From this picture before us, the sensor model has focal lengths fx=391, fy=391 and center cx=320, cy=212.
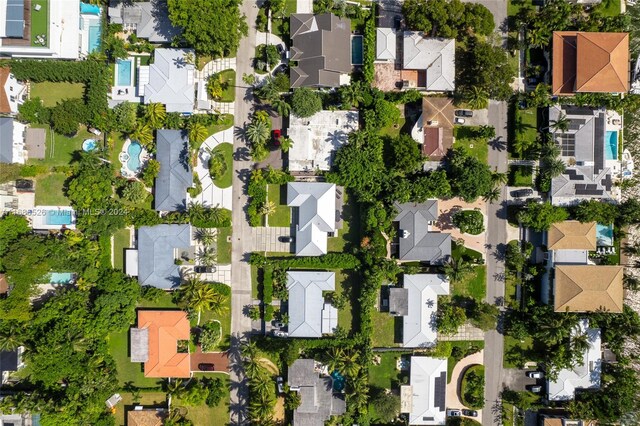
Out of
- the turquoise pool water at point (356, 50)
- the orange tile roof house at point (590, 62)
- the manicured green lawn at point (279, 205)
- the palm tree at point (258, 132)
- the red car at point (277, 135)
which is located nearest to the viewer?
the orange tile roof house at point (590, 62)

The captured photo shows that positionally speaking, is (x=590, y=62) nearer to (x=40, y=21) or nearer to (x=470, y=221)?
(x=470, y=221)

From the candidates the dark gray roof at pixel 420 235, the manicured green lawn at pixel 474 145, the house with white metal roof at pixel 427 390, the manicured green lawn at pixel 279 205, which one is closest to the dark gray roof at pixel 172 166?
the manicured green lawn at pixel 279 205

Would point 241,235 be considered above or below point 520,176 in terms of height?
below

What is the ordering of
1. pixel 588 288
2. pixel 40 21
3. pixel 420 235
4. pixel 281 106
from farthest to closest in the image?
pixel 420 235, pixel 281 106, pixel 588 288, pixel 40 21

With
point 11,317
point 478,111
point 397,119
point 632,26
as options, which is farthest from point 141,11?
point 632,26

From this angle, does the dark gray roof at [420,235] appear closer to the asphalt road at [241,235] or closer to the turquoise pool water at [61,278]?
the asphalt road at [241,235]

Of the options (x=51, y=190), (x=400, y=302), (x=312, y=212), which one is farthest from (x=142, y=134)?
(x=400, y=302)

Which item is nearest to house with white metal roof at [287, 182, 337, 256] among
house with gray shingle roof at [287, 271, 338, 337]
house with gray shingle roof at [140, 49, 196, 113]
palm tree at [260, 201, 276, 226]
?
palm tree at [260, 201, 276, 226]
